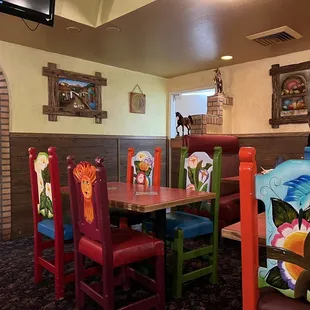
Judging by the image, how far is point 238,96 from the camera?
15.9ft

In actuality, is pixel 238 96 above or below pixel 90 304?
above

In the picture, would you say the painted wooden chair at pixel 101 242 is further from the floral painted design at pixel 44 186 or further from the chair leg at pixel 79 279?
the floral painted design at pixel 44 186

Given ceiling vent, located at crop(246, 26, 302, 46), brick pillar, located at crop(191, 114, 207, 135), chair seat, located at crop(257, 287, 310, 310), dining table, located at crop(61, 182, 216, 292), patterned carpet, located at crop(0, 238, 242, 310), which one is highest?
ceiling vent, located at crop(246, 26, 302, 46)

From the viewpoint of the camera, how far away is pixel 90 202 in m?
1.88

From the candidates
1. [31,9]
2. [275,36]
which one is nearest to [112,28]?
[31,9]

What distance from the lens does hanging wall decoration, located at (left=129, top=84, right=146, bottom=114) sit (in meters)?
5.17

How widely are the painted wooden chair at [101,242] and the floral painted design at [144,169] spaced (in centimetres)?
102

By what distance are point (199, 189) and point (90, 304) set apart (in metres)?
1.24

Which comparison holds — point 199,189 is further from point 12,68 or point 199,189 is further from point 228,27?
point 12,68

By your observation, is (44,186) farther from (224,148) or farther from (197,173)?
(224,148)

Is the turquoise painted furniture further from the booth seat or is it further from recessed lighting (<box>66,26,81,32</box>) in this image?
recessed lighting (<box>66,26,81,32</box>)

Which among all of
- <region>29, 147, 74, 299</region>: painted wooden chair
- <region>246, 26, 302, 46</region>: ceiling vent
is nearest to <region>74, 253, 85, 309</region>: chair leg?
<region>29, 147, 74, 299</region>: painted wooden chair

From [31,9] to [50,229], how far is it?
5.45 ft

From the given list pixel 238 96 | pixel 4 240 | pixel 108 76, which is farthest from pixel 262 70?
pixel 4 240
